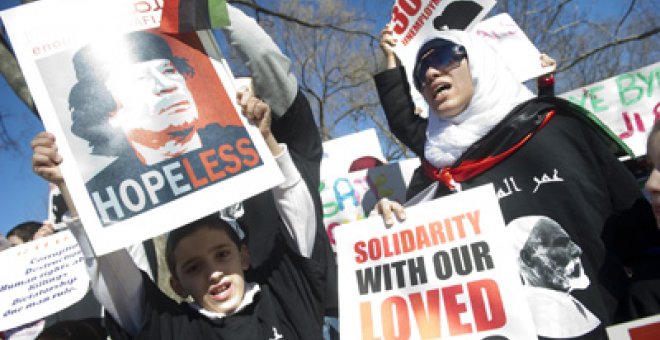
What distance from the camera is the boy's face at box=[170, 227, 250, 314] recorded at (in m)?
1.53

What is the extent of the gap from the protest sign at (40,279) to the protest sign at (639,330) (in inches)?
88.9

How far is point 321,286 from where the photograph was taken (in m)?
1.61

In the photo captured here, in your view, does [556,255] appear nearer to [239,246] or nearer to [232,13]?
[239,246]

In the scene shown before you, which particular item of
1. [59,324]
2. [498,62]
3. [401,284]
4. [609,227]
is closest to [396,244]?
[401,284]

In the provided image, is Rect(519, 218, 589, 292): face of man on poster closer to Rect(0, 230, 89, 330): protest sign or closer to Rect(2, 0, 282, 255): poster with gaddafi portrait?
Rect(2, 0, 282, 255): poster with gaddafi portrait

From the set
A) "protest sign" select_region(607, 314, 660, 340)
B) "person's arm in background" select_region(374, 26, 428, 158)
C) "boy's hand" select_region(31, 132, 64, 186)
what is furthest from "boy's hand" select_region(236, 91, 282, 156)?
"protest sign" select_region(607, 314, 660, 340)

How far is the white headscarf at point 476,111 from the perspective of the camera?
169cm

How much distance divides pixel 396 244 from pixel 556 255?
19.6 inches

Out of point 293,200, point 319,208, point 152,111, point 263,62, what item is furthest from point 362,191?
point 152,111

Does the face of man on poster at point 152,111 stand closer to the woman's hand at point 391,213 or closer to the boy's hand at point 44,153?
the boy's hand at point 44,153

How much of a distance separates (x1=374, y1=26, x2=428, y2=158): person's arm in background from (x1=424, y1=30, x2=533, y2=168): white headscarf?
0.21 metres

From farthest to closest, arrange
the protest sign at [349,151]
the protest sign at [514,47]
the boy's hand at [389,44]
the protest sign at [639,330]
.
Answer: the protest sign at [349,151]
the protest sign at [514,47]
the boy's hand at [389,44]
the protest sign at [639,330]

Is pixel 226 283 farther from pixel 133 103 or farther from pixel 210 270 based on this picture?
pixel 133 103

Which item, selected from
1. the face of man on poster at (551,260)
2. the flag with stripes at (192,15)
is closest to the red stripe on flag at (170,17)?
the flag with stripes at (192,15)
